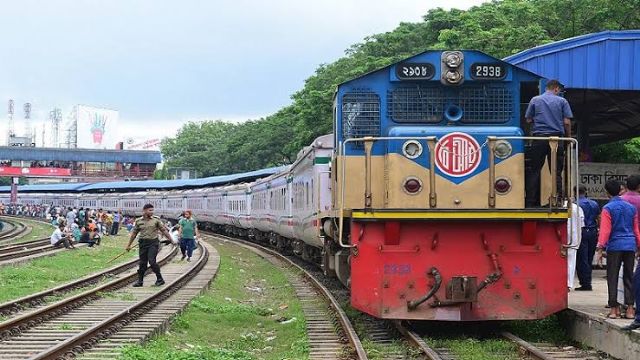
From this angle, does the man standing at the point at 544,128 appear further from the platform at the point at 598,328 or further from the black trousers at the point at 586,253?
the black trousers at the point at 586,253

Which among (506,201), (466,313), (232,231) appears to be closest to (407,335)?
(466,313)

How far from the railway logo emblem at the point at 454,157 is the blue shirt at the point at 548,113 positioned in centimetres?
91

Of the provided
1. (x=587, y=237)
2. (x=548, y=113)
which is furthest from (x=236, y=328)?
(x=548, y=113)

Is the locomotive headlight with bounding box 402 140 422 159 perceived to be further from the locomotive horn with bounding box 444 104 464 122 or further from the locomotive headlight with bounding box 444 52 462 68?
the locomotive headlight with bounding box 444 52 462 68

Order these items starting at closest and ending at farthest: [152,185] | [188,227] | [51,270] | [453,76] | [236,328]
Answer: [453,76] < [236,328] < [51,270] < [188,227] < [152,185]

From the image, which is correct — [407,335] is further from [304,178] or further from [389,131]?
[304,178]

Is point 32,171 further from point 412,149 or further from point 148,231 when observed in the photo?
point 412,149

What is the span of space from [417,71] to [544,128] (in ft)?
5.27

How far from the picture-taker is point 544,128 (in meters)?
8.73

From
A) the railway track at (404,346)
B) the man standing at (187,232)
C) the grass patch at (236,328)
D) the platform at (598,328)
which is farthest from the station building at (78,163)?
the platform at (598,328)

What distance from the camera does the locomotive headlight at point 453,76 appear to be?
360 inches

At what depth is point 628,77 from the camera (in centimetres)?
1269

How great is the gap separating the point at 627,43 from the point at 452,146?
608cm

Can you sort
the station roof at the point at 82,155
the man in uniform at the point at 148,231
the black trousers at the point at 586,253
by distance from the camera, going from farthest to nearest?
the station roof at the point at 82,155 < the man in uniform at the point at 148,231 < the black trousers at the point at 586,253
